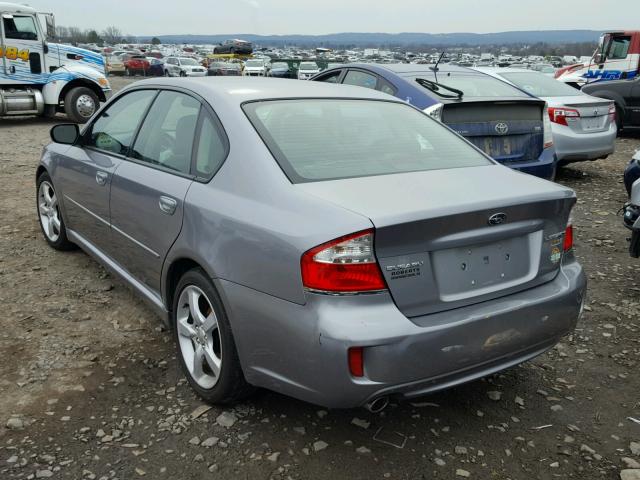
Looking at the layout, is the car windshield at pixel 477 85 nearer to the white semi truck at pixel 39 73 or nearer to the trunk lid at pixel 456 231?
the trunk lid at pixel 456 231

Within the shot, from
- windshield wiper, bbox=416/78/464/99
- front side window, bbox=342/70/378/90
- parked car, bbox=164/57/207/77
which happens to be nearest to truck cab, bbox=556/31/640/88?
front side window, bbox=342/70/378/90

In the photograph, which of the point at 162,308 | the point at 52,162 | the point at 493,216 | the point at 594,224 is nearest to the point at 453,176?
the point at 493,216

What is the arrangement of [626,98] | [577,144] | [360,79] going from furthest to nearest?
[626,98]
[577,144]
[360,79]

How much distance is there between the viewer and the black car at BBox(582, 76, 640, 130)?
1239 cm

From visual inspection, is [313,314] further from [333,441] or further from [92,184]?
[92,184]

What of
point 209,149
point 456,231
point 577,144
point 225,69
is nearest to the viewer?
point 456,231

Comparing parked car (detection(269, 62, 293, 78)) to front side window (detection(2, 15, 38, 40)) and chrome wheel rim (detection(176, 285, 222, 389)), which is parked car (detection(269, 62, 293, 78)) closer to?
front side window (detection(2, 15, 38, 40))

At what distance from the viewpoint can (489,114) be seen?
597cm

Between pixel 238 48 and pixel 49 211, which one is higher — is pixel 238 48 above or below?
above

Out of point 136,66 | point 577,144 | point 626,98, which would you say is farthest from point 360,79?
point 136,66

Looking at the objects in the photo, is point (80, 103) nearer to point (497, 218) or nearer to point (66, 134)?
point (66, 134)

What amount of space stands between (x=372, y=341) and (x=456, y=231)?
57 centimetres

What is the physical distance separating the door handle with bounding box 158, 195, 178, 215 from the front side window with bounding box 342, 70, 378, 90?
414 cm

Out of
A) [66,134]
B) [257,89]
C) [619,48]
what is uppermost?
[257,89]
